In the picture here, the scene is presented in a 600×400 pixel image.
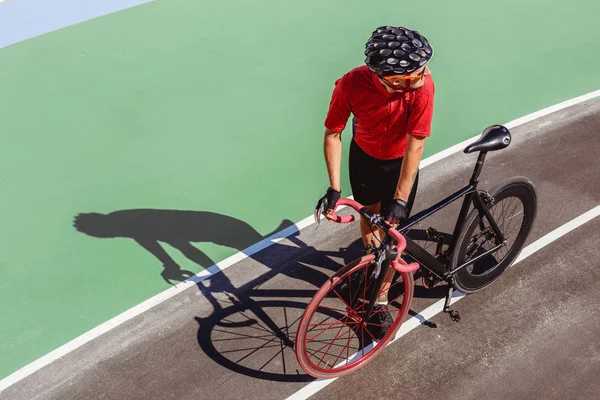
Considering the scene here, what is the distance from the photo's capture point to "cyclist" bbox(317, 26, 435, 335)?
4.16m

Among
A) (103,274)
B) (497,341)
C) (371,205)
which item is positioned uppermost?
Answer: (371,205)

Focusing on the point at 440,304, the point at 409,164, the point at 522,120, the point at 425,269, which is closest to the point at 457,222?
the point at 425,269

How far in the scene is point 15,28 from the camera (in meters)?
10.6

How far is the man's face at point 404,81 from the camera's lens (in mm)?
4172

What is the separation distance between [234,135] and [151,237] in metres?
2.09

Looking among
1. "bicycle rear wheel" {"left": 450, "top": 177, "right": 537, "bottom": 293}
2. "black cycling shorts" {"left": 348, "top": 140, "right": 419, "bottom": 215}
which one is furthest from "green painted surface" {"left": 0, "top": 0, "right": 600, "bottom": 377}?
"bicycle rear wheel" {"left": 450, "top": 177, "right": 537, "bottom": 293}

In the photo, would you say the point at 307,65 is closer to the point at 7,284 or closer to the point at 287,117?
the point at 287,117

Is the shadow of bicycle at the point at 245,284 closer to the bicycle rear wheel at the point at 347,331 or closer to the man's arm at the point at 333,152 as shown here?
the bicycle rear wheel at the point at 347,331

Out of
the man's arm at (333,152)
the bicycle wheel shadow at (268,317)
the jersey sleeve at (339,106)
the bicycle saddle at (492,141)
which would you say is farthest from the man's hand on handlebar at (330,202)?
the bicycle wheel shadow at (268,317)

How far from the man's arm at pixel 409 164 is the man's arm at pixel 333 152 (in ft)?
1.62

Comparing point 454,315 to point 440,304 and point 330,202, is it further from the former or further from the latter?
point 330,202

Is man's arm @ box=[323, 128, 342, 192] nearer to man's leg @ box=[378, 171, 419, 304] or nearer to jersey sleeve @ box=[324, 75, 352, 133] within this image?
jersey sleeve @ box=[324, 75, 352, 133]

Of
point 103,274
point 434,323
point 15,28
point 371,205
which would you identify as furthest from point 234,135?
point 15,28

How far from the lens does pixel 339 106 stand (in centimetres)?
458
